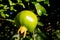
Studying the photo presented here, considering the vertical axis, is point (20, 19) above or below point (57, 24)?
above

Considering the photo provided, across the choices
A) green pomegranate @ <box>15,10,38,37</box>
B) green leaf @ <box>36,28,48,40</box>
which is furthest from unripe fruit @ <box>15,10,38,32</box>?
green leaf @ <box>36,28,48,40</box>

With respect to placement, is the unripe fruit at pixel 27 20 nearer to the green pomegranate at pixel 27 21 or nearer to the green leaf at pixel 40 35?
the green pomegranate at pixel 27 21

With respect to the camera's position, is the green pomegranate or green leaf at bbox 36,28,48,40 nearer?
the green pomegranate

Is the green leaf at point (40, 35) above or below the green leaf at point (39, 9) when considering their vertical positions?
below

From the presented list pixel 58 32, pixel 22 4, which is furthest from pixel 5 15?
pixel 58 32

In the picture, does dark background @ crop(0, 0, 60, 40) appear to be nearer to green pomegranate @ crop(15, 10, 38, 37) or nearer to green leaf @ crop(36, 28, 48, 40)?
green leaf @ crop(36, 28, 48, 40)

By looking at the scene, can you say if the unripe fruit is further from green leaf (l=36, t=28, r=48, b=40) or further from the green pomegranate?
green leaf (l=36, t=28, r=48, b=40)

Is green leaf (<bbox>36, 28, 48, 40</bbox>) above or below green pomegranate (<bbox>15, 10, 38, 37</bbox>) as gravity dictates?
below

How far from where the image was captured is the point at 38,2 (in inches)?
48.6

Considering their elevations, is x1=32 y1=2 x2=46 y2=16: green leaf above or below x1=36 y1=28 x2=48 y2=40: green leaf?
above

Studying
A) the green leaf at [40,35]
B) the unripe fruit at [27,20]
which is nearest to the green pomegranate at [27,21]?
the unripe fruit at [27,20]

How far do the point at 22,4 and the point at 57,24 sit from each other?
13.4 inches

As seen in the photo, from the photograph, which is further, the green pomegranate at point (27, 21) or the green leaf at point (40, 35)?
the green leaf at point (40, 35)

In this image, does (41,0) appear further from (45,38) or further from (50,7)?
(45,38)
